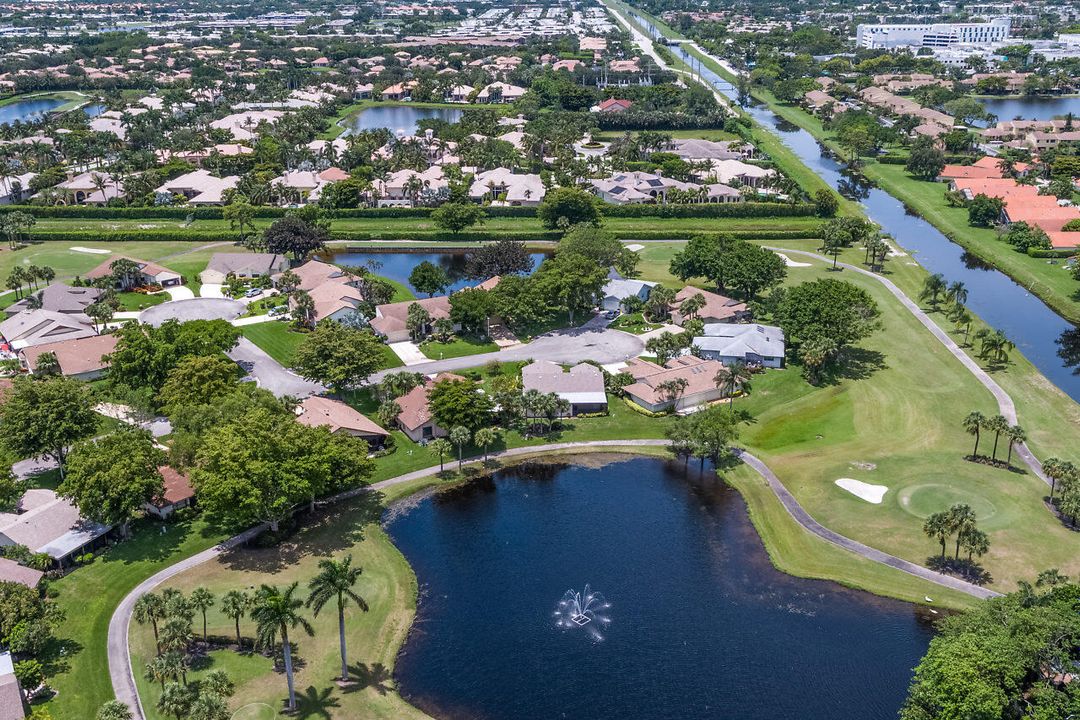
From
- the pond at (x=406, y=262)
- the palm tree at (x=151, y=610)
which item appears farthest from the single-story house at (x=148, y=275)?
the palm tree at (x=151, y=610)

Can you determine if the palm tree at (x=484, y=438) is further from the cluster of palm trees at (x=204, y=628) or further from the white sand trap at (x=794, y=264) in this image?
the white sand trap at (x=794, y=264)

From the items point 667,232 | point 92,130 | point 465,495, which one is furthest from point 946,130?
point 92,130

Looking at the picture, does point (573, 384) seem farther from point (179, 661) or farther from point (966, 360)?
point (179, 661)

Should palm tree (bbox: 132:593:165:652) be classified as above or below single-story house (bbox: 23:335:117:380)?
below

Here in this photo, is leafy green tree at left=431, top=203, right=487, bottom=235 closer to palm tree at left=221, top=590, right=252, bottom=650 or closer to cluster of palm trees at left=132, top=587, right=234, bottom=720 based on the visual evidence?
cluster of palm trees at left=132, top=587, right=234, bottom=720

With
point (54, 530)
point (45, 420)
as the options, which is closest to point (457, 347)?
point (45, 420)

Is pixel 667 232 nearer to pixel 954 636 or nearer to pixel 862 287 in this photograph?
pixel 862 287

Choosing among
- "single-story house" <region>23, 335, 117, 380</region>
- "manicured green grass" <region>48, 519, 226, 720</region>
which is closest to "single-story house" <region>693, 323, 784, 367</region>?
"manicured green grass" <region>48, 519, 226, 720</region>
